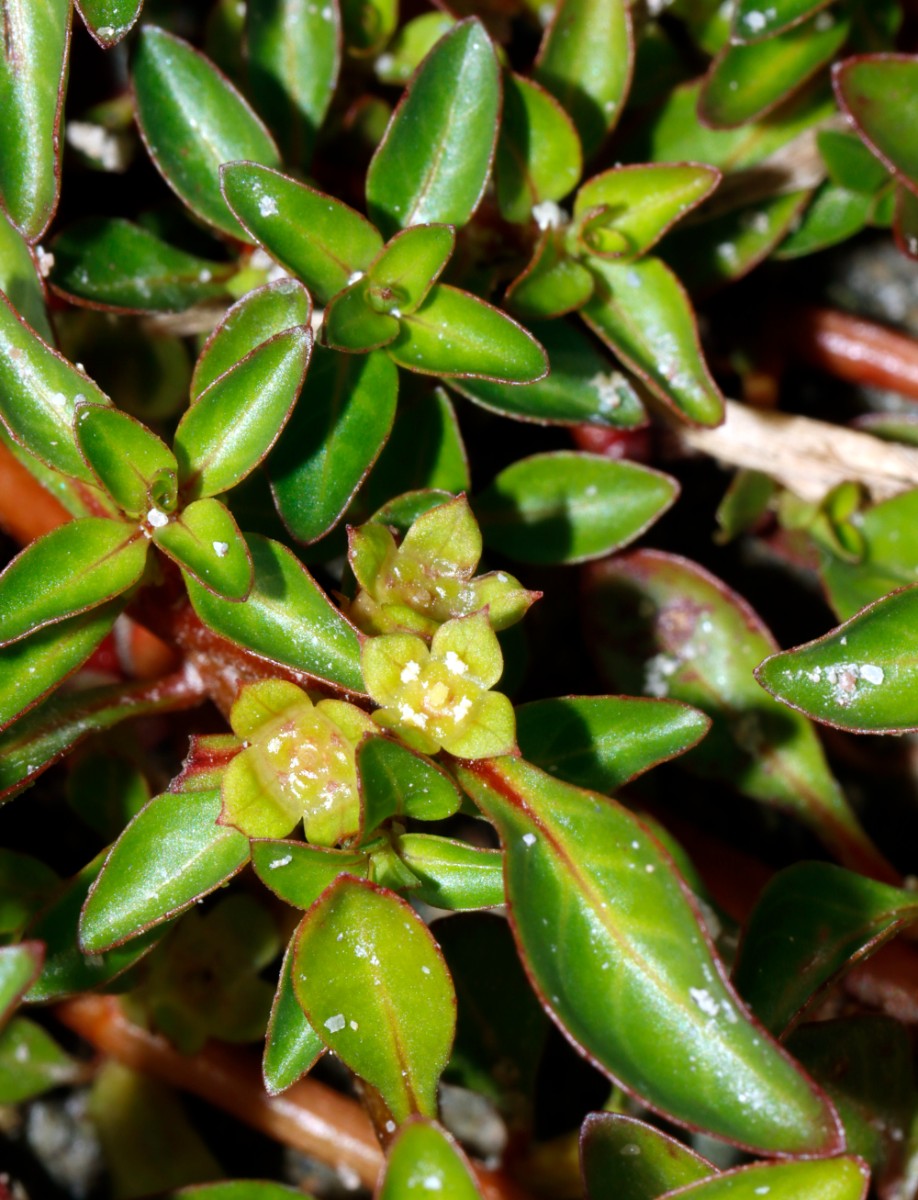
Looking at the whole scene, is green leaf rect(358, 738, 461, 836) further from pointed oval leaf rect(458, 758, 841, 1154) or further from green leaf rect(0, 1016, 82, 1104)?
green leaf rect(0, 1016, 82, 1104)

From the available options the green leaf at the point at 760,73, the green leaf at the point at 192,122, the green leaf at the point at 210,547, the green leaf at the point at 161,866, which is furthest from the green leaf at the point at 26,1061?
the green leaf at the point at 760,73

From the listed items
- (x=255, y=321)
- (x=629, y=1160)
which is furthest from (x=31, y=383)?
(x=629, y=1160)

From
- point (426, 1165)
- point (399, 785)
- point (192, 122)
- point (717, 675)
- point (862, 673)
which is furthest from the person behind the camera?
point (717, 675)

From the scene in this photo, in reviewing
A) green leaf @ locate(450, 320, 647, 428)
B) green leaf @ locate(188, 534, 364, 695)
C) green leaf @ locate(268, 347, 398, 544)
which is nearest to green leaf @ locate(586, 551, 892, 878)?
green leaf @ locate(450, 320, 647, 428)

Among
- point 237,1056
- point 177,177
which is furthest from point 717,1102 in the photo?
point 177,177

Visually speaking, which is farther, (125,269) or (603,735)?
(125,269)

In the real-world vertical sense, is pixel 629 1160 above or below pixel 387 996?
below

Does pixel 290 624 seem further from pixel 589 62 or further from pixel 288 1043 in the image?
pixel 589 62

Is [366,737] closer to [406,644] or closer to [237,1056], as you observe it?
[406,644]
